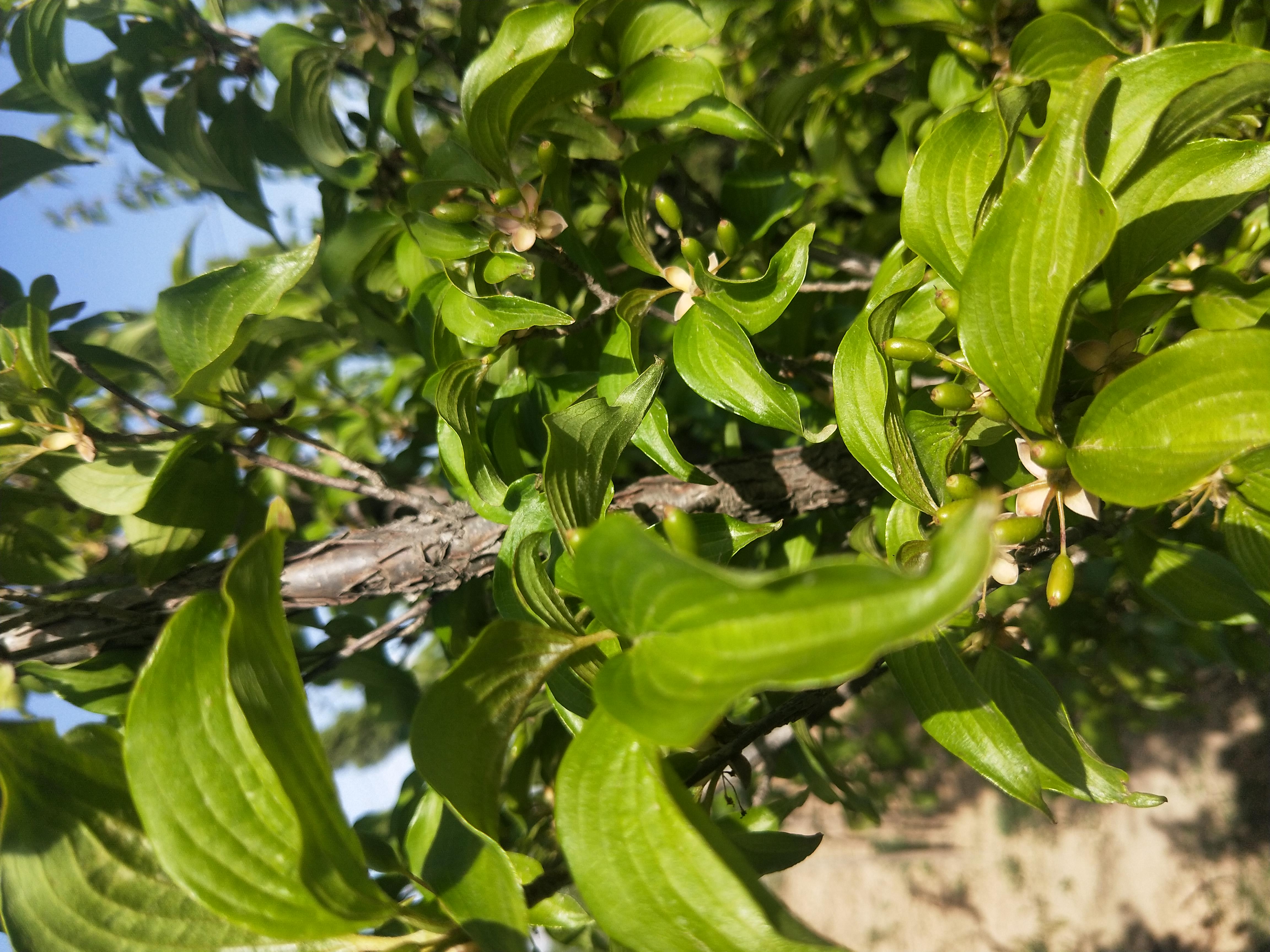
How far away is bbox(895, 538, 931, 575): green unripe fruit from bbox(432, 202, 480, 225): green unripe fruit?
0.65m

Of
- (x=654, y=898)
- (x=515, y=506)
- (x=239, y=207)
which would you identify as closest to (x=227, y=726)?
(x=654, y=898)

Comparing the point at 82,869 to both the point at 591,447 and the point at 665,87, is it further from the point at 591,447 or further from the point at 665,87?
the point at 665,87

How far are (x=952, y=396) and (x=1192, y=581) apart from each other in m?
0.61

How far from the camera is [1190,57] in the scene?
719 mm

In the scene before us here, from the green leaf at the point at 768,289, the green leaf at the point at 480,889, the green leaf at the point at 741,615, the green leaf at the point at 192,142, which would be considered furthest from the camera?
the green leaf at the point at 192,142

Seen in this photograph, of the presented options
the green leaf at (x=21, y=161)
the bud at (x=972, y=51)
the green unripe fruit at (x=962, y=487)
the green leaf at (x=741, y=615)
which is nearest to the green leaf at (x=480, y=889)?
the green leaf at (x=741, y=615)

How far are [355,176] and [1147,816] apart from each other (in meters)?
5.50

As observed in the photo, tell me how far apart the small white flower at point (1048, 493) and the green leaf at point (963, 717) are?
16cm

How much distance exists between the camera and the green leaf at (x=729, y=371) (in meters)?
0.83

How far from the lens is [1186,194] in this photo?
0.74m

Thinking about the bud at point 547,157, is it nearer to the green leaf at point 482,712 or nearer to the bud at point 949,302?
the bud at point 949,302

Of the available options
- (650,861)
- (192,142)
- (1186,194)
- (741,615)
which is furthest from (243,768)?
(192,142)

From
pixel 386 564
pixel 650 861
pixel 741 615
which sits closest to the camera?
pixel 741 615

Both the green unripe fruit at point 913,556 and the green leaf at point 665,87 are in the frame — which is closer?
the green unripe fruit at point 913,556
